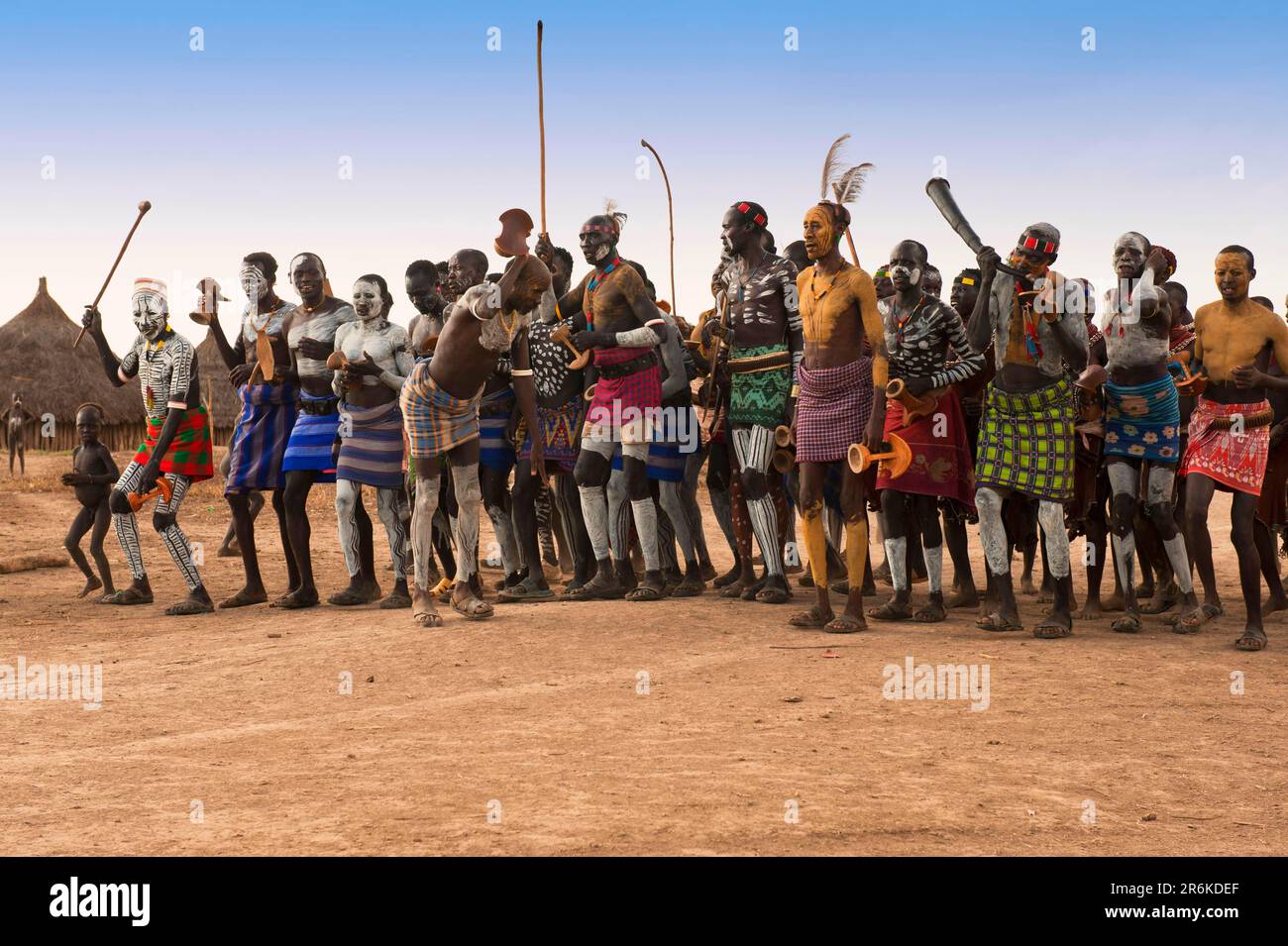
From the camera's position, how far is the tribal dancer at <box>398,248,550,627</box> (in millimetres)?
7957

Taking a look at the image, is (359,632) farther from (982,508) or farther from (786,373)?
(982,508)

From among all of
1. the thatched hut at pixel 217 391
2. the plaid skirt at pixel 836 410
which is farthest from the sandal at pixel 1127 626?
the thatched hut at pixel 217 391

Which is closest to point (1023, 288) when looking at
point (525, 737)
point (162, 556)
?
point (525, 737)

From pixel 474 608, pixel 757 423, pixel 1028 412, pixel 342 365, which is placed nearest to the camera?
pixel 1028 412

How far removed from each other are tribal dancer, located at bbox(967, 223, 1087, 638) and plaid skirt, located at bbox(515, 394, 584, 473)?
3.17 m

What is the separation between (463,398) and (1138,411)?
415 centimetres

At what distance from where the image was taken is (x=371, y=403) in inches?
359

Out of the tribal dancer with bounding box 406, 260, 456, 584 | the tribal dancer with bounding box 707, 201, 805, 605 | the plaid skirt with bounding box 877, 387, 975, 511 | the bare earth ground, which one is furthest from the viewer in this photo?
the tribal dancer with bounding box 406, 260, 456, 584

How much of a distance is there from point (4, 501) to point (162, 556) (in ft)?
22.5

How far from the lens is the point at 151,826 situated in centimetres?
433

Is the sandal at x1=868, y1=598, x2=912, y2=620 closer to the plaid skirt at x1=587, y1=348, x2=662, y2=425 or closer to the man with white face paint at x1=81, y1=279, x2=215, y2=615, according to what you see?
the plaid skirt at x1=587, y1=348, x2=662, y2=425

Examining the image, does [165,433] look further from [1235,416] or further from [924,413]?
[1235,416]

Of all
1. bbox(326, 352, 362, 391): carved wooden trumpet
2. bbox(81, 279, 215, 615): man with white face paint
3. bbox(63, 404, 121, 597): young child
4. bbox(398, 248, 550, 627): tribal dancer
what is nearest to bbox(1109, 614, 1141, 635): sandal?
bbox(398, 248, 550, 627): tribal dancer

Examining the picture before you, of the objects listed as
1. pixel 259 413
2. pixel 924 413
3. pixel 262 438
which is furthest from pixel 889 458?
pixel 259 413
